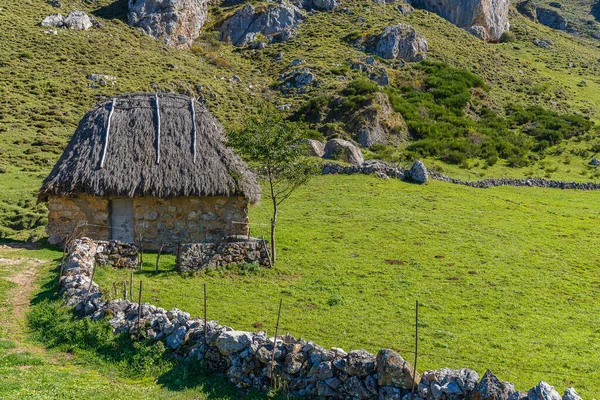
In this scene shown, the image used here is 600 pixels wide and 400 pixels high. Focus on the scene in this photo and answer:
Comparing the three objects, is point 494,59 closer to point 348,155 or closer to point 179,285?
point 348,155

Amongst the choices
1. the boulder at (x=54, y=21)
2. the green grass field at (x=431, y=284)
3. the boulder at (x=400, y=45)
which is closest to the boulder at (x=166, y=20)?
the boulder at (x=54, y=21)

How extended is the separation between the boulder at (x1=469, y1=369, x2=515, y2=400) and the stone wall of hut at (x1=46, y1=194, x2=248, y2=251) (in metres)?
12.2

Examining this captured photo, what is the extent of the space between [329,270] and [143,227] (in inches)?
252

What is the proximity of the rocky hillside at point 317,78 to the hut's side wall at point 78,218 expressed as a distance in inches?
181

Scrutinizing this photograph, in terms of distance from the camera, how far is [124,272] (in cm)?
1488

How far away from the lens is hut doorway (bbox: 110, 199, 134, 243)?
17.8 meters

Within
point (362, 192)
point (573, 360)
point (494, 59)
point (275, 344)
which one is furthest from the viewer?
point (494, 59)

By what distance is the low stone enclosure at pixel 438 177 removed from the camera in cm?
3042

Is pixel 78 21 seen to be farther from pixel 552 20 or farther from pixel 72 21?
pixel 552 20

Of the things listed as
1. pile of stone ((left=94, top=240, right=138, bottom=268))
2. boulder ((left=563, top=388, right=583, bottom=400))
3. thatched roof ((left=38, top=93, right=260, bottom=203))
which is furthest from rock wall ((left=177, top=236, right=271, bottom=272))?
boulder ((left=563, top=388, right=583, bottom=400))

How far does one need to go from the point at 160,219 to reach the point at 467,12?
82.7 metres

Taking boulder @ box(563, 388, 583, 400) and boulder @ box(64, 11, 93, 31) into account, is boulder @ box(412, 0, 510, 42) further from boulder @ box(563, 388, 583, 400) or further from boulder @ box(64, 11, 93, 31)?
boulder @ box(563, 388, 583, 400)

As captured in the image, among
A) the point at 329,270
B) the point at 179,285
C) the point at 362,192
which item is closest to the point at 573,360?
the point at 329,270

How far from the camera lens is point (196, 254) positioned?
50.7 ft
